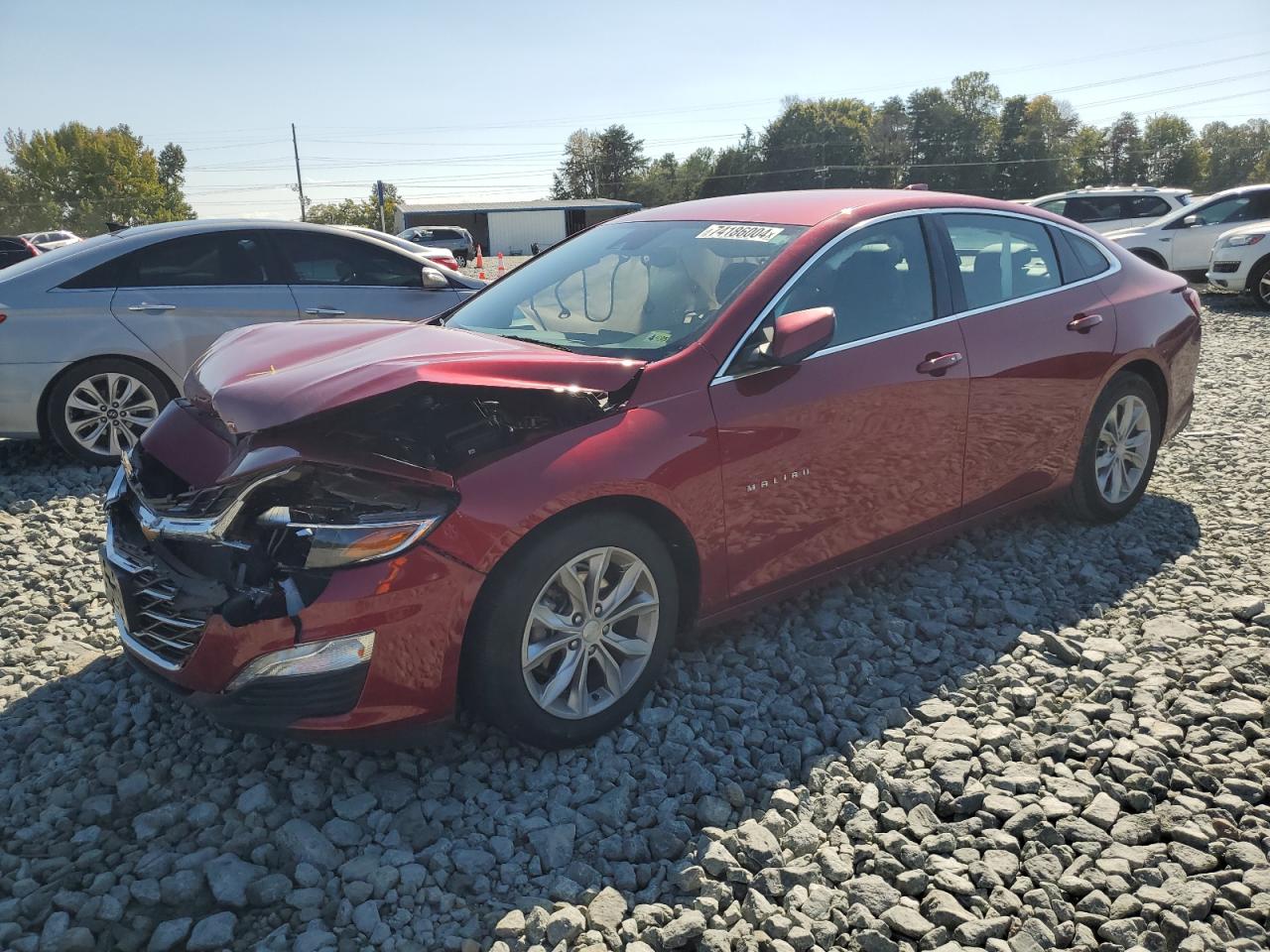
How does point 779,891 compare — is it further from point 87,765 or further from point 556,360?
point 87,765

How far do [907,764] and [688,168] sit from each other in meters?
107

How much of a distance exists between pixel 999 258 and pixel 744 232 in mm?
1310

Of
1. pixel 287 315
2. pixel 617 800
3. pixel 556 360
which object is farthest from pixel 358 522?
pixel 287 315

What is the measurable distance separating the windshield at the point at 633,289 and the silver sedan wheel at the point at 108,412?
11.0 ft

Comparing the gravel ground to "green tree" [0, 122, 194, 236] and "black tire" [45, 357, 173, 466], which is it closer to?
"black tire" [45, 357, 173, 466]

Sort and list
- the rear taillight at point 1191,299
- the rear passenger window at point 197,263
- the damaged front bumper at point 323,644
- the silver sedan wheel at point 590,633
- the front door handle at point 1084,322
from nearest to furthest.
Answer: the damaged front bumper at point 323,644
the silver sedan wheel at point 590,633
the front door handle at point 1084,322
the rear taillight at point 1191,299
the rear passenger window at point 197,263

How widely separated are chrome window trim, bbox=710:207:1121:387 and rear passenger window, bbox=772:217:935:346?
2 centimetres

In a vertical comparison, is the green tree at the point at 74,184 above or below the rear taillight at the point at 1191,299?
above

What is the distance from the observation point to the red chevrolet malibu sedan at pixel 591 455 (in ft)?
8.80

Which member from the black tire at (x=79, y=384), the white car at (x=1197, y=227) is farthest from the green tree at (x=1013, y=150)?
the black tire at (x=79, y=384)

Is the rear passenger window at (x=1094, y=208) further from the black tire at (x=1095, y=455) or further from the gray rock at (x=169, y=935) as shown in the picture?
the gray rock at (x=169, y=935)

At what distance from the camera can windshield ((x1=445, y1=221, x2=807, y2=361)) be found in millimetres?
3492

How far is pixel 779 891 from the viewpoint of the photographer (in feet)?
8.09

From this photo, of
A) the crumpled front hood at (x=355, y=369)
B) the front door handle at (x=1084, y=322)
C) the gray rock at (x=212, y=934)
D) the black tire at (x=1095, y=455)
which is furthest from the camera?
the black tire at (x=1095, y=455)
